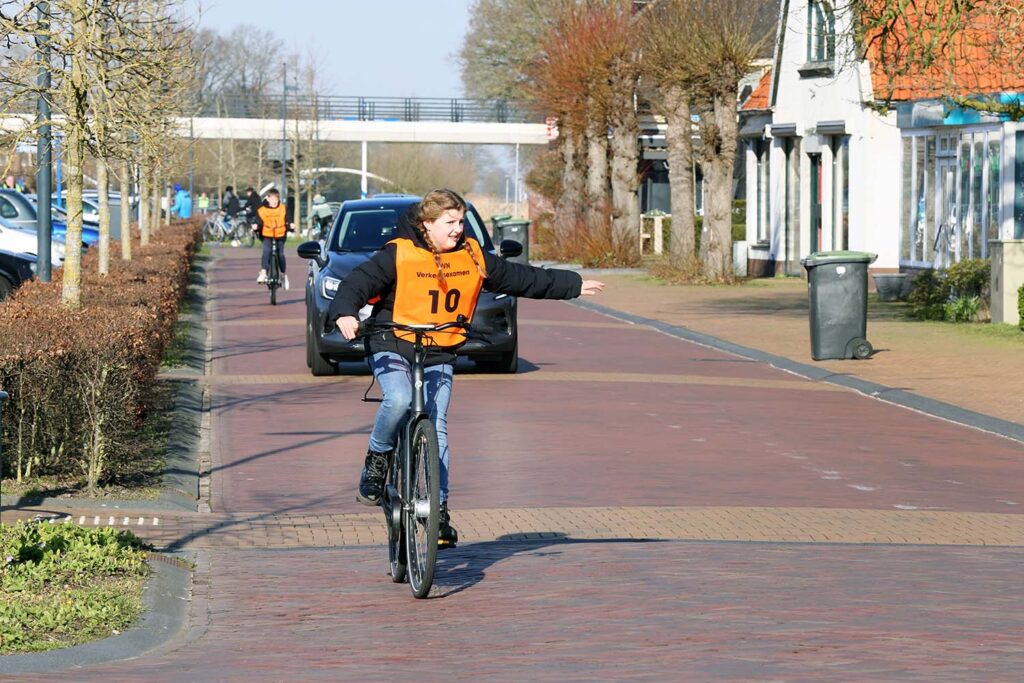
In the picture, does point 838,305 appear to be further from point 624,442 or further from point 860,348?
point 624,442

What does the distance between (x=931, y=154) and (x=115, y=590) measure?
25486mm

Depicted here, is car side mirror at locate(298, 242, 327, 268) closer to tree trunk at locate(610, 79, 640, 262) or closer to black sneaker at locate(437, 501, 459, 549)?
black sneaker at locate(437, 501, 459, 549)

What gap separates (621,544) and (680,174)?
98.0 ft

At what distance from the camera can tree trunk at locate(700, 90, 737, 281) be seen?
35.2 m

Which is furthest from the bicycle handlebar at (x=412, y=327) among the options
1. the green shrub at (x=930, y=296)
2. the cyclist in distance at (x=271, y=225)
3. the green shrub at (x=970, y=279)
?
the cyclist in distance at (x=271, y=225)

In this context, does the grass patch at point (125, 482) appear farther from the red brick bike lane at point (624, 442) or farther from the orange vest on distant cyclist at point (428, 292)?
the orange vest on distant cyclist at point (428, 292)

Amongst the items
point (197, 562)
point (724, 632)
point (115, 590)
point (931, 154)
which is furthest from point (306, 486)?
point (931, 154)

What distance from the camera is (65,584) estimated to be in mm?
7344

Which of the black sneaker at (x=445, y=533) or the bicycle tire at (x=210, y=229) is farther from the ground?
the bicycle tire at (x=210, y=229)

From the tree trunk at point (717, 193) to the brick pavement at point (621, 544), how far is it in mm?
19031

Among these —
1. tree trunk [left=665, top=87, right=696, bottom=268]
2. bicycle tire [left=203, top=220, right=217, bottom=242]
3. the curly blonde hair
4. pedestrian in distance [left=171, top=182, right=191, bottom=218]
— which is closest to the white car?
tree trunk [left=665, top=87, right=696, bottom=268]

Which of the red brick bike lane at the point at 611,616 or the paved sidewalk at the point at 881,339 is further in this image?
the paved sidewalk at the point at 881,339

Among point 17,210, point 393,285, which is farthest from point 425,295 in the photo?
point 17,210

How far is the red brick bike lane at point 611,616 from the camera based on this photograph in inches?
239
